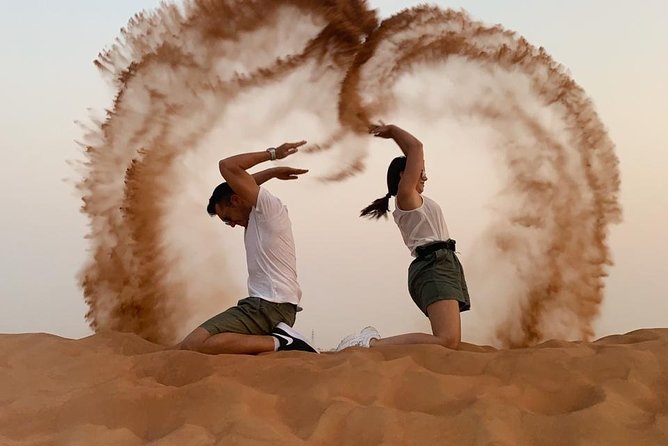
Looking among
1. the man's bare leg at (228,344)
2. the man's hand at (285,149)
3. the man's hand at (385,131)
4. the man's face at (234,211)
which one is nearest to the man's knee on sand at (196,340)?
the man's bare leg at (228,344)

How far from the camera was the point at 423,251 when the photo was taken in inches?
118

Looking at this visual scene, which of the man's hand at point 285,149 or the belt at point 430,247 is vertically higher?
the man's hand at point 285,149

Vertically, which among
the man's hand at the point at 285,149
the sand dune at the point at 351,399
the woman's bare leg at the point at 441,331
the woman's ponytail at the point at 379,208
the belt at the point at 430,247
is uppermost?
the man's hand at the point at 285,149

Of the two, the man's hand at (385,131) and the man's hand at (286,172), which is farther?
the man's hand at (286,172)

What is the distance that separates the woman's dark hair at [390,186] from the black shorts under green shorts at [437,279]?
344 mm

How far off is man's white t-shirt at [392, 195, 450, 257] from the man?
553 millimetres

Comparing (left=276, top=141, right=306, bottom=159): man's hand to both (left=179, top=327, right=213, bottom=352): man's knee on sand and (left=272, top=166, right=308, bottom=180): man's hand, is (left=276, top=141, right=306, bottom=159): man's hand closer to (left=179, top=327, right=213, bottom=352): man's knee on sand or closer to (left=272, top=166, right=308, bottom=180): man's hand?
(left=272, top=166, right=308, bottom=180): man's hand

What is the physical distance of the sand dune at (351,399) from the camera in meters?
1.54

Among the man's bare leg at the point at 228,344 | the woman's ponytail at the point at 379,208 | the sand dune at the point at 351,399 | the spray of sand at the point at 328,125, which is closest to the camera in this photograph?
the sand dune at the point at 351,399

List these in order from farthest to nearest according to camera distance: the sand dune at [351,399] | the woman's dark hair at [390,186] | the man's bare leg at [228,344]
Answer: the woman's dark hair at [390,186]
the man's bare leg at [228,344]
the sand dune at [351,399]

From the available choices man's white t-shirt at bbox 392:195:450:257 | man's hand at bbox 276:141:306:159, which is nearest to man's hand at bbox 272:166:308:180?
man's hand at bbox 276:141:306:159

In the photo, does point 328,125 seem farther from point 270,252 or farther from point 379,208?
point 270,252

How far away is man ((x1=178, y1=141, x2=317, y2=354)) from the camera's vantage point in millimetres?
2852

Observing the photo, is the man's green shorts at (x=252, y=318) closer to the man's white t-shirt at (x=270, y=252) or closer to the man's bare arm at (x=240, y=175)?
the man's white t-shirt at (x=270, y=252)
